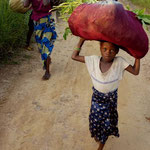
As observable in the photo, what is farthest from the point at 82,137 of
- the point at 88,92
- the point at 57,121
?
the point at 88,92

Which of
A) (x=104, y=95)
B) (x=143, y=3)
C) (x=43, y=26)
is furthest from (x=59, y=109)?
(x=143, y=3)

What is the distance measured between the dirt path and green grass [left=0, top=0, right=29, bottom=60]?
0.48m

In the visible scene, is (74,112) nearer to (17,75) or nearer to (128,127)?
(128,127)

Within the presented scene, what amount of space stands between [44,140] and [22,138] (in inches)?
11.2

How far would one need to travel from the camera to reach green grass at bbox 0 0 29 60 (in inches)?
202

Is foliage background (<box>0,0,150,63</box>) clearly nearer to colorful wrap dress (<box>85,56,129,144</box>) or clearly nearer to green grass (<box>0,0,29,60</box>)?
green grass (<box>0,0,29,60</box>)

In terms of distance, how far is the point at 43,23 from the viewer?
4.72 m

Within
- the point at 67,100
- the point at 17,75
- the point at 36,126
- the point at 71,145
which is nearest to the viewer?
the point at 71,145

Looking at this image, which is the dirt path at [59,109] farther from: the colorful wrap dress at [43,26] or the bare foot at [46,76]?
the colorful wrap dress at [43,26]

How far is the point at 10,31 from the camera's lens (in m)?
5.37

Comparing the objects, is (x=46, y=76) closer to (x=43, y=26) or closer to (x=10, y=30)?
(x=43, y=26)

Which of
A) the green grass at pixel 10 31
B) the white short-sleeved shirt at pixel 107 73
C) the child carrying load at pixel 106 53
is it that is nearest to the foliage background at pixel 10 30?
the green grass at pixel 10 31

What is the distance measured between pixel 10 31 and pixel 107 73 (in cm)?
328

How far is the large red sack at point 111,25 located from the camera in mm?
2145
